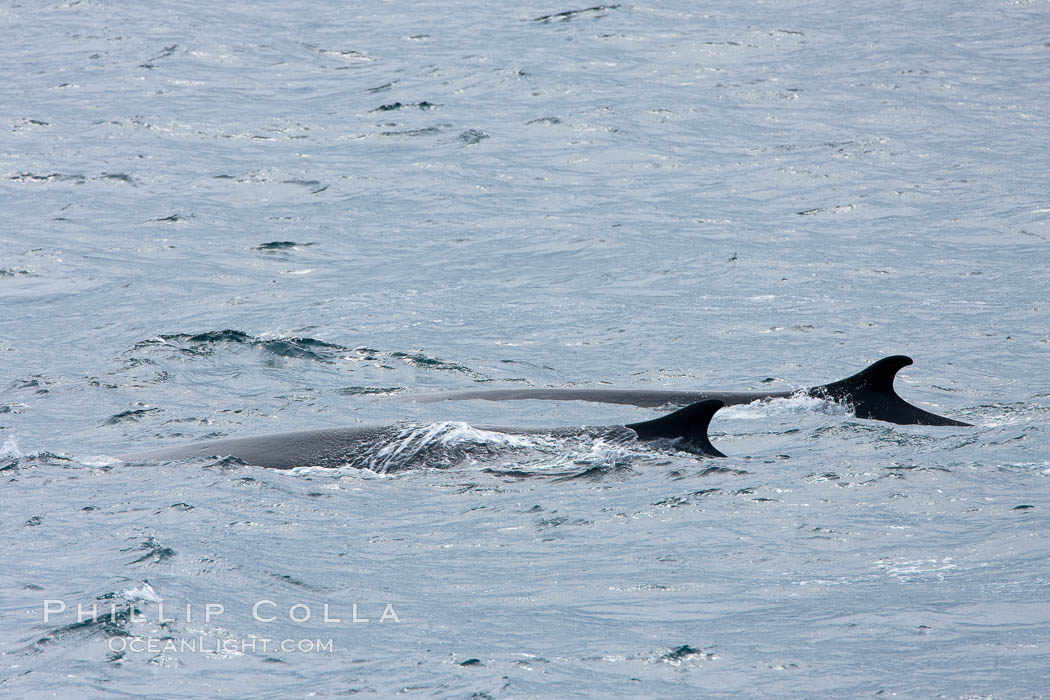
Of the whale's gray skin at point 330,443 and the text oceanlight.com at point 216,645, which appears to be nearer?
the text oceanlight.com at point 216,645

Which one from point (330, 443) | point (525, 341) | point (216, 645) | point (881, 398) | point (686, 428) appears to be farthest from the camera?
point (525, 341)

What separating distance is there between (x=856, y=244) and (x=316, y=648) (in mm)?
12199

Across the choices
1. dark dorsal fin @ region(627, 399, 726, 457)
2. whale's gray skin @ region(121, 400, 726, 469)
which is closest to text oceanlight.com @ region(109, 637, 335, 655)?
whale's gray skin @ region(121, 400, 726, 469)

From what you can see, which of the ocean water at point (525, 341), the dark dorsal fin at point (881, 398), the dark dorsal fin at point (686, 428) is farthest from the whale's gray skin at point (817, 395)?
the dark dorsal fin at point (686, 428)

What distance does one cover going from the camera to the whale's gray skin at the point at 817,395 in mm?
10133

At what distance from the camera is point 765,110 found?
973 inches

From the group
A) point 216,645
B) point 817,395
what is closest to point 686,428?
point 817,395

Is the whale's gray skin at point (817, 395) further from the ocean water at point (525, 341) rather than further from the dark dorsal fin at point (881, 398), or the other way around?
the ocean water at point (525, 341)

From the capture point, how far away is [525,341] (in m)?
14.1

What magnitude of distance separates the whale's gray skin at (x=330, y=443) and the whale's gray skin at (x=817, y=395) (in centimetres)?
85

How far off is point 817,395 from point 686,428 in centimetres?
188

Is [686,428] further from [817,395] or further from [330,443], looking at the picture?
[330,443]

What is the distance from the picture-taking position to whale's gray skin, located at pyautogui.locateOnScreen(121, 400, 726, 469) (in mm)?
9156

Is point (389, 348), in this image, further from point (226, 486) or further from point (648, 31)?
point (648, 31)
